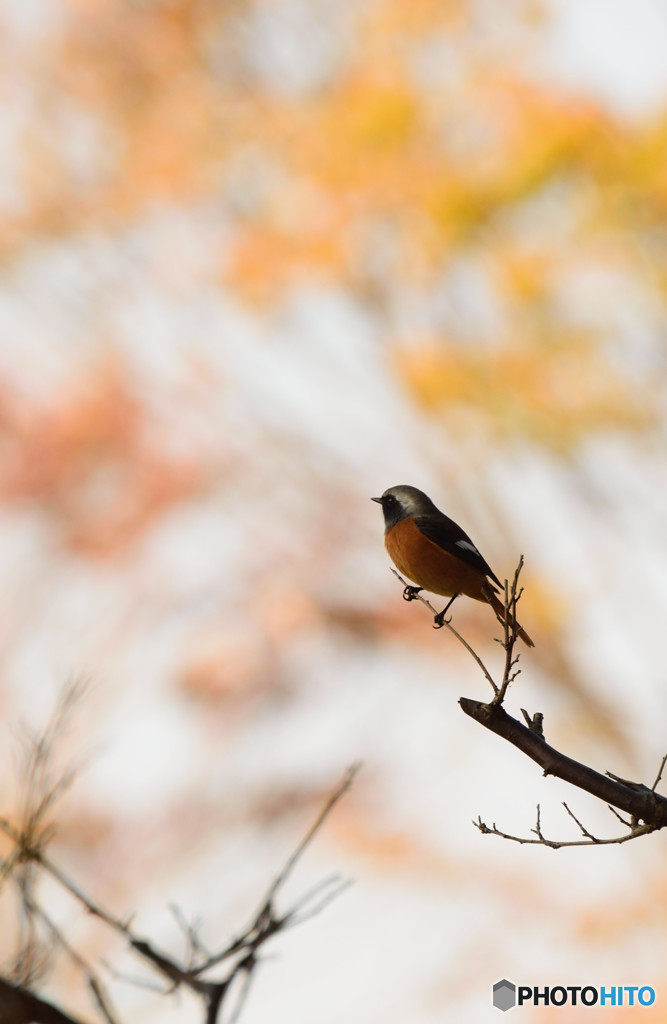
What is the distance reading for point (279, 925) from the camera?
5.29 feet

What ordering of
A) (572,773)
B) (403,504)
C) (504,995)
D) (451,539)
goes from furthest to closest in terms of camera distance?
(504,995) → (403,504) → (451,539) → (572,773)

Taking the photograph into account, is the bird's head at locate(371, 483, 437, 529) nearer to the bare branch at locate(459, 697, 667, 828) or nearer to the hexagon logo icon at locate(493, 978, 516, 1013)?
the bare branch at locate(459, 697, 667, 828)

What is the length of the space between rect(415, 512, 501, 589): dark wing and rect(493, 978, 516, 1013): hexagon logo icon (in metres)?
2.32

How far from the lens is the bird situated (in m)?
2.48

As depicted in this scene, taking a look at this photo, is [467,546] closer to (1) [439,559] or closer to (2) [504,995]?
(1) [439,559]

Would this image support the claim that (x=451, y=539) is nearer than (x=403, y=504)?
Yes

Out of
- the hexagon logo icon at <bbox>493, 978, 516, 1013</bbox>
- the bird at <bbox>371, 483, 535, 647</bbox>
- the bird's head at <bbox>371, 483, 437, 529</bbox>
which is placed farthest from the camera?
the hexagon logo icon at <bbox>493, 978, 516, 1013</bbox>

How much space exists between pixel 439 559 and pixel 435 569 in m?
0.04

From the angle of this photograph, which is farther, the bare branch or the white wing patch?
the white wing patch

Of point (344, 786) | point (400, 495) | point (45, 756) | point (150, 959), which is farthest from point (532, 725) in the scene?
point (400, 495)

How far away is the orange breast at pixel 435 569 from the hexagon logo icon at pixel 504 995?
7.51 ft

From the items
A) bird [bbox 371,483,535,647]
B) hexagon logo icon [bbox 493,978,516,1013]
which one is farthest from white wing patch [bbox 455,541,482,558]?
hexagon logo icon [bbox 493,978,516,1013]

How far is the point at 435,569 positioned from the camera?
250 cm

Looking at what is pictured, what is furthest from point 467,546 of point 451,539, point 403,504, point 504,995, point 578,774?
point 504,995
